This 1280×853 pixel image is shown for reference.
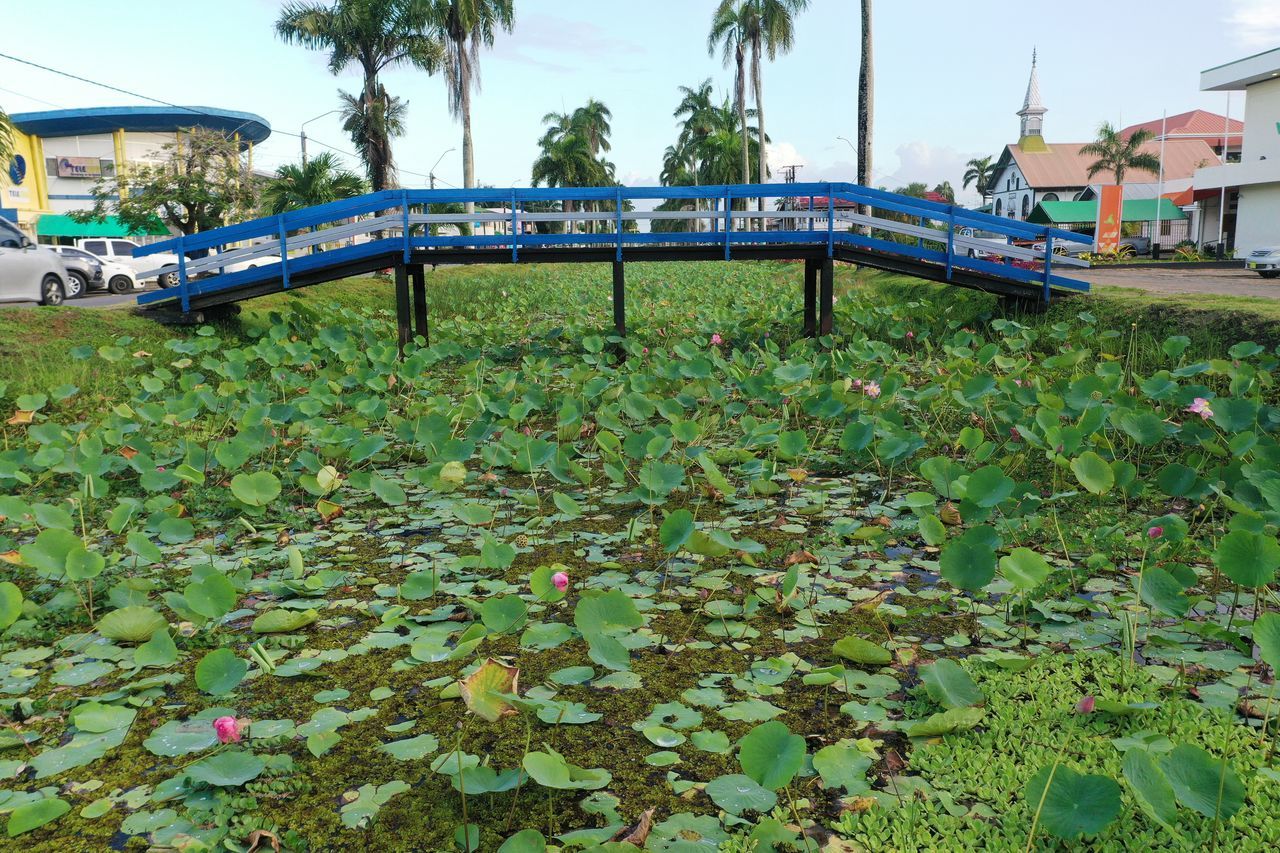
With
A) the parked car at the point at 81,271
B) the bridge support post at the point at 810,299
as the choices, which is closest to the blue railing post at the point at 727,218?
the bridge support post at the point at 810,299

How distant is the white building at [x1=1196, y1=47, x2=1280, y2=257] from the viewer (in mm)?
23922

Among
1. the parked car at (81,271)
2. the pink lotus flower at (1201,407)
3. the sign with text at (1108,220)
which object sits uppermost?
the sign with text at (1108,220)

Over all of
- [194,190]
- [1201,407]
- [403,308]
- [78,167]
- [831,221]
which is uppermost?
[78,167]

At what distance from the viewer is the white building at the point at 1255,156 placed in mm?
23922

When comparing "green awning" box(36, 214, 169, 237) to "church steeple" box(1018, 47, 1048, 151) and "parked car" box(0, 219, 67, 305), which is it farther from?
"church steeple" box(1018, 47, 1048, 151)

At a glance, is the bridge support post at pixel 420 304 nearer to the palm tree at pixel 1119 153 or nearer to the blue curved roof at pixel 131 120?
the blue curved roof at pixel 131 120

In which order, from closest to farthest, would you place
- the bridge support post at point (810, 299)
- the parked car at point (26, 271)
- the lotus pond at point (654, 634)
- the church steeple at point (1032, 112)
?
the lotus pond at point (654, 634), the bridge support post at point (810, 299), the parked car at point (26, 271), the church steeple at point (1032, 112)

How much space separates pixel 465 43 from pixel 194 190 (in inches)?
396

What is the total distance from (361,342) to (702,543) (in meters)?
7.34

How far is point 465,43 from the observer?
24.1 meters

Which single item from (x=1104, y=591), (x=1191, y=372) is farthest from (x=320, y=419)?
(x=1191, y=372)

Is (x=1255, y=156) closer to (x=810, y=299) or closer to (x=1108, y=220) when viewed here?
(x=1108, y=220)

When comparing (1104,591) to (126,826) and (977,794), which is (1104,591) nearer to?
(977,794)

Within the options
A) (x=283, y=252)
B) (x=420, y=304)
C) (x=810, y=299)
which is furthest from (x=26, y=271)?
(x=810, y=299)
